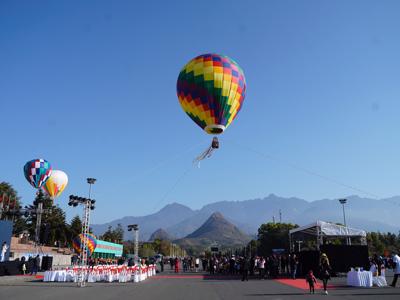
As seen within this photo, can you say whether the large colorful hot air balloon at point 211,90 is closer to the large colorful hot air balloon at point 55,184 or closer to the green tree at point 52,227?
the large colorful hot air balloon at point 55,184

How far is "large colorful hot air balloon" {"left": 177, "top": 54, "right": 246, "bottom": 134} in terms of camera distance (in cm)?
2092

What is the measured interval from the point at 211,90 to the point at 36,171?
30313mm

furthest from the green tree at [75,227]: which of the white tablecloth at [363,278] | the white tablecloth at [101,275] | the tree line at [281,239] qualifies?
the white tablecloth at [363,278]

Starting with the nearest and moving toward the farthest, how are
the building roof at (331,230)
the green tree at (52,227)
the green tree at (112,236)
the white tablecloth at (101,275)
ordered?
1. the white tablecloth at (101,275)
2. the building roof at (331,230)
3. the green tree at (52,227)
4. the green tree at (112,236)

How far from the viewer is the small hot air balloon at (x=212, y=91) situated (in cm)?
2092

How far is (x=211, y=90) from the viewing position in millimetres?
20844

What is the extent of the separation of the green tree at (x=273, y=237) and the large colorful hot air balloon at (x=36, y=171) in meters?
59.9

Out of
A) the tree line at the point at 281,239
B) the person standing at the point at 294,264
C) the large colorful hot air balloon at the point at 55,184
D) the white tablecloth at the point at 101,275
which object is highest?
the large colorful hot air balloon at the point at 55,184

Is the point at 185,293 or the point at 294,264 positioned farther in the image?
the point at 294,264

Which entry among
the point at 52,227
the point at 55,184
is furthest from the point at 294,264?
the point at 52,227

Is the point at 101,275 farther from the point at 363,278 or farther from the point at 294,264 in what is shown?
the point at 363,278

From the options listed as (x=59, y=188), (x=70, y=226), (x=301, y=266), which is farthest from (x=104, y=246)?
(x=301, y=266)

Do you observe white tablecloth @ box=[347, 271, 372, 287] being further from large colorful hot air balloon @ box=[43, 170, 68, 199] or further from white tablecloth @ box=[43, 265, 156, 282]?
large colorful hot air balloon @ box=[43, 170, 68, 199]

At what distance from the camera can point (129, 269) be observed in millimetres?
23250
